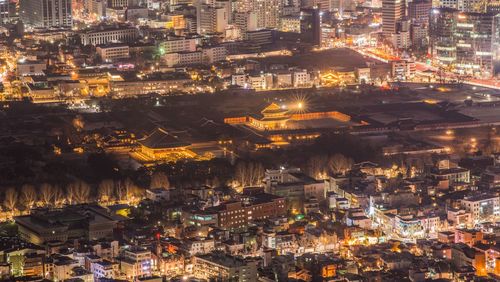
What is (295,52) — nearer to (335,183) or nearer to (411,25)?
(411,25)

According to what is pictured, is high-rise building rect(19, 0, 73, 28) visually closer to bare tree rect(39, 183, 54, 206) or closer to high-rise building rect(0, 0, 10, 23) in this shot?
high-rise building rect(0, 0, 10, 23)

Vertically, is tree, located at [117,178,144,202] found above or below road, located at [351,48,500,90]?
above

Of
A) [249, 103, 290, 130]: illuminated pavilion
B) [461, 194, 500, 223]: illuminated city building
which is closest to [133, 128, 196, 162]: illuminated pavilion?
[249, 103, 290, 130]: illuminated pavilion

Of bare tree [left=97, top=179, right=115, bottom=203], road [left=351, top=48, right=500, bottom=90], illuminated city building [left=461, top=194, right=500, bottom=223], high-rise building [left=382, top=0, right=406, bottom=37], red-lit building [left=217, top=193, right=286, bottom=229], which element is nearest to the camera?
red-lit building [left=217, top=193, right=286, bottom=229]

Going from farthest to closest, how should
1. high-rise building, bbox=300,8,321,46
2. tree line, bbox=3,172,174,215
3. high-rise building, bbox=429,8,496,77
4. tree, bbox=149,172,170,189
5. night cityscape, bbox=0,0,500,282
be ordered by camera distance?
high-rise building, bbox=300,8,321,46 → high-rise building, bbox=429,8,496,77 → tree, bbox=149,172,170,189 → tree line, bbox=3,172,174,215 → night cityscape, bbox=0,0,500,282

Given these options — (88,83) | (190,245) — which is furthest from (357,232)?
(88,83)
